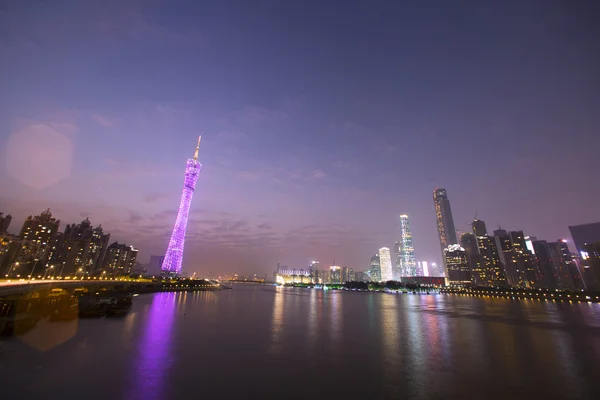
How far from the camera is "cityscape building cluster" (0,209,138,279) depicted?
4431 inches

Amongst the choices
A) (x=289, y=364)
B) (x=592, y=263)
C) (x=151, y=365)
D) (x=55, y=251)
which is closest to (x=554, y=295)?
(x=592, y=263)

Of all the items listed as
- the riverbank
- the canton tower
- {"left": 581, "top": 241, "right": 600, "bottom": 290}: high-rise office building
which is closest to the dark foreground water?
the canton tower

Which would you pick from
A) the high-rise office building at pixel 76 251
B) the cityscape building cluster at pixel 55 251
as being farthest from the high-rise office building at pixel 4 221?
the high-rise office building at pixel 76 251

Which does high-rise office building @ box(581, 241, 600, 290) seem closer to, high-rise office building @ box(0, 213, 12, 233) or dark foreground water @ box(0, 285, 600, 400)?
dark foreground water @ box(0, 285, 600, 400)

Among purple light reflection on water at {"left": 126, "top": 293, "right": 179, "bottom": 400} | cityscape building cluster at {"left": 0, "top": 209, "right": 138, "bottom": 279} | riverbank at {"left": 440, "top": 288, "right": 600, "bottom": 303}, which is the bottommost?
purple light reflection on water at {"left": 126, "top": 293, "right": 179, "bottom": 400}

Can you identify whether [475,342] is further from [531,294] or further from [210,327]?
[531,294]

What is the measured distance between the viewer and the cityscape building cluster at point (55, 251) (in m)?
113

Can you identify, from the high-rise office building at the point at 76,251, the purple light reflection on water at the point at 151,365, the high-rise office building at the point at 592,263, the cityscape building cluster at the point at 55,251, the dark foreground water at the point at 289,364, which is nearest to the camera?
the purple light reflection on water at the point at 151,365

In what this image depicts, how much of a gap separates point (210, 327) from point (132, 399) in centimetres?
2647

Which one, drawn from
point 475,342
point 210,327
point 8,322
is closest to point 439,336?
point 475,342

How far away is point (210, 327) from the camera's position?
1682 inches

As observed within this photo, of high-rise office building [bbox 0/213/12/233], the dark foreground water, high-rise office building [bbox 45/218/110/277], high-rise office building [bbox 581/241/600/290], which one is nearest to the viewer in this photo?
the dark foreground water

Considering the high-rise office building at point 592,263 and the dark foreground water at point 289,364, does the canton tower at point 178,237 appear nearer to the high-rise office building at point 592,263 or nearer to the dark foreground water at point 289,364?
the dark foreground water at point 289,364

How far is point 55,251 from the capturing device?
156250mm
